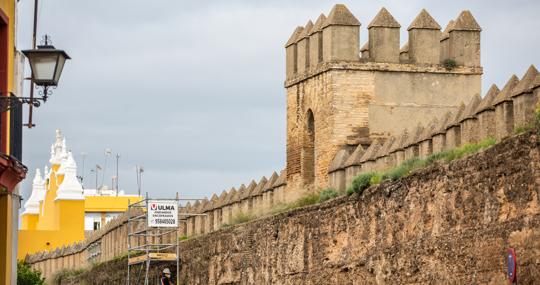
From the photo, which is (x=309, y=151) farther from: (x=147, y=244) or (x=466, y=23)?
(x=147, y=244)

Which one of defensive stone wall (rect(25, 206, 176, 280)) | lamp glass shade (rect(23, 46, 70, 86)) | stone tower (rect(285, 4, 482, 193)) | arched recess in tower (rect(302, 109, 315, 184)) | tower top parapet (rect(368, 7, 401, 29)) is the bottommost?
defensive stone wall (rect(25, 206, 176, 280))

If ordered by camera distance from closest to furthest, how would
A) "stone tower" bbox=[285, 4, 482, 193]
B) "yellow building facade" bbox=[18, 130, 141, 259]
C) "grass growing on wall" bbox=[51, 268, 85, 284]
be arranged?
"stone tower" bbox=[285, 4, 482, 193] < "grass growing on wall" bbox=[51, 268, 85, 284] < "yellow building facade" bbox=[18, 130, 141, 259]

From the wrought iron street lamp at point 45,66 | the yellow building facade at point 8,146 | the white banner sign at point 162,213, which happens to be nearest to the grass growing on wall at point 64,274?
the white banner sign at point 162,213

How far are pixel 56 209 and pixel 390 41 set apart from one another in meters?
39.2

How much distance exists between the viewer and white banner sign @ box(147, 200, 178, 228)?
119 feet

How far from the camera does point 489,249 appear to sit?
773 inches

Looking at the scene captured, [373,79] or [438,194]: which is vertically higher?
[373,79]

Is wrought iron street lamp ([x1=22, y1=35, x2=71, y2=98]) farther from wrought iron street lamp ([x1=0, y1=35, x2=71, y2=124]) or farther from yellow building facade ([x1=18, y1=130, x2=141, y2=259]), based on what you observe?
yellow building facade ([x1=18, y1=130, x2=141, y2=259])

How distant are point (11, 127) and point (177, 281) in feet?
57.7

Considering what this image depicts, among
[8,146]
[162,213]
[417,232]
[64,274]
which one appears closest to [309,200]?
[417,232]

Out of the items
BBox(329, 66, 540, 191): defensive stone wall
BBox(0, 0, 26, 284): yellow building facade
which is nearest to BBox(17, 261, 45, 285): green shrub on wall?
BBox(329, 66, 540, 191): defensive stone wall

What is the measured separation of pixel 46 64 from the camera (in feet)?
49.4

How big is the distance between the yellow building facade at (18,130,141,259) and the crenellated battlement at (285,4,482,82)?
103 ft

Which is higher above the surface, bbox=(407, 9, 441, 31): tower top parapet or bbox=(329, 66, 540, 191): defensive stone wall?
bbox=(407, 9, 441, 31): tower top parapet
